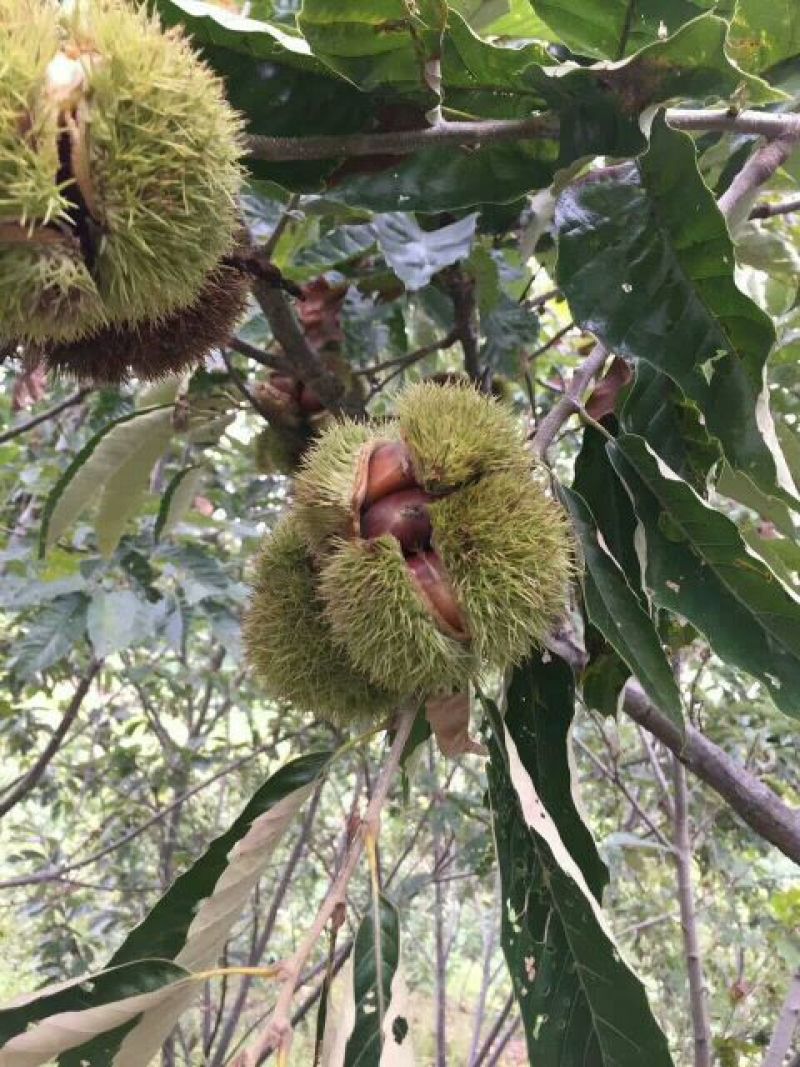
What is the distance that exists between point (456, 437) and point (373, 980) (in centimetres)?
57

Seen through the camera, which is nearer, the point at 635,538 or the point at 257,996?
the point at 635,538

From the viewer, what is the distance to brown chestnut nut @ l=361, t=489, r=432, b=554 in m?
0.94

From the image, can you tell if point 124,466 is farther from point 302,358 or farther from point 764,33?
point 764,33

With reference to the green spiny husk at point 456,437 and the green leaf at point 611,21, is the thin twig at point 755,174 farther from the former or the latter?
the green spiny husk at point 456,437

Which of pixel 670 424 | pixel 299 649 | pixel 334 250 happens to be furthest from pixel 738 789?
pixel 334 250

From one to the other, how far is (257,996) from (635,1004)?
4589 mm

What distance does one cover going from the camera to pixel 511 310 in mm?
1540

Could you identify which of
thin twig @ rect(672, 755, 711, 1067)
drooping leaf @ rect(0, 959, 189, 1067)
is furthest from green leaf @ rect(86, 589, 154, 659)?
thin twig @ rect(672, 755, 711, 1067)

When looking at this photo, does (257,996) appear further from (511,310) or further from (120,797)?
(511,310)

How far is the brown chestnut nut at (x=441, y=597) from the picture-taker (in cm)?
91

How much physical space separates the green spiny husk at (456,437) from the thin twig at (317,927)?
26 cm

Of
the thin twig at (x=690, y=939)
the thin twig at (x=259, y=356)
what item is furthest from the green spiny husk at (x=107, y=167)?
the thin twig at (x=690, y=939)

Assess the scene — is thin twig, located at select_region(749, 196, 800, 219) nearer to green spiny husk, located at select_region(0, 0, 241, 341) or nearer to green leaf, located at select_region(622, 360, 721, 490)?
green leaf, located at select_region(622, 360, 721, 490)

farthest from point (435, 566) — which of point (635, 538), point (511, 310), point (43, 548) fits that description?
point (43, 548)
